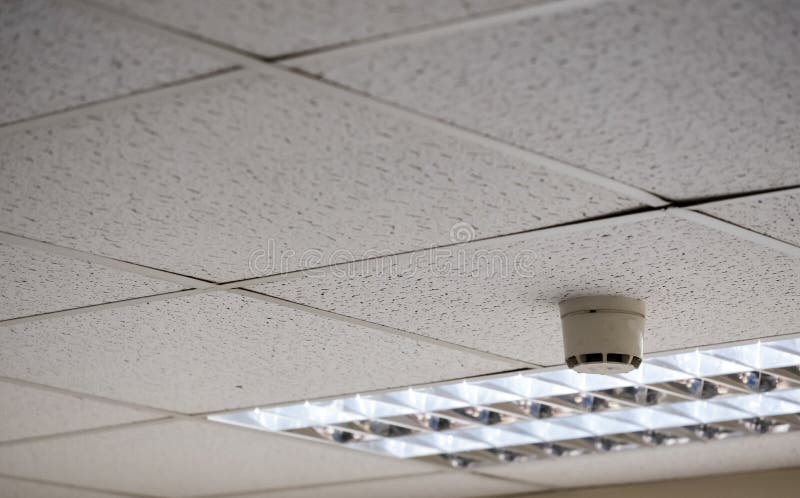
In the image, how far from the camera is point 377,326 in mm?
2324

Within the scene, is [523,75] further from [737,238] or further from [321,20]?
[737,238]

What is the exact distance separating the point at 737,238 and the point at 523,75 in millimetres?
719

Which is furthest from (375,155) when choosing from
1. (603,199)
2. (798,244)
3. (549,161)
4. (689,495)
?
(689,495)

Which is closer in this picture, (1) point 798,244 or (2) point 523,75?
(2) point 523,75

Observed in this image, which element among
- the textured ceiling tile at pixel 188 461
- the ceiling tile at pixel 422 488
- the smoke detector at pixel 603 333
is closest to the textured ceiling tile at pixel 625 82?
the smoke detector at pixel 603 333

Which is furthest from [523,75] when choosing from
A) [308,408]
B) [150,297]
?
[308,408]

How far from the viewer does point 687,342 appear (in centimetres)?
246

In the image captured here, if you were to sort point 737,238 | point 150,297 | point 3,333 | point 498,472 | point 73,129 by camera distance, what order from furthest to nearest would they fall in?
point 498,472 < point 3,333 < point 150,297 < point 737,238 < point 73,129

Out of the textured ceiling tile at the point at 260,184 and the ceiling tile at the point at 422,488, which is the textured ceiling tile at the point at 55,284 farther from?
the ceiling tile at the point at 422,488

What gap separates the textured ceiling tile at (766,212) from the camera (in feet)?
5.40

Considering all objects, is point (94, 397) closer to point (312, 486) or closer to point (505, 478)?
point (312, 486)

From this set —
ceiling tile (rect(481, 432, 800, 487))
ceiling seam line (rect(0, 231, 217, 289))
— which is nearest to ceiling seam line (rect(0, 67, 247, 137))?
ceiling seam line (rect(0, 231, 217, 289))

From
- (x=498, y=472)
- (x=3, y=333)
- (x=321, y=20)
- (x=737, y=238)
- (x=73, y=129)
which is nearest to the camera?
(x=321, y=20)

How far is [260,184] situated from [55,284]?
68cm
